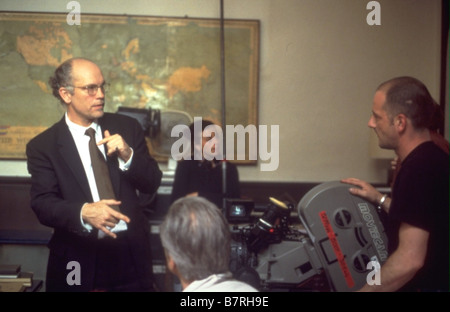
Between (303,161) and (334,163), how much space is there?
0.21 meters

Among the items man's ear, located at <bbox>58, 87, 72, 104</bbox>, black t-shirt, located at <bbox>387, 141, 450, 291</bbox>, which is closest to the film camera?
black t-shirt, located at <bbox>387, 141, 450, 291</bbox>

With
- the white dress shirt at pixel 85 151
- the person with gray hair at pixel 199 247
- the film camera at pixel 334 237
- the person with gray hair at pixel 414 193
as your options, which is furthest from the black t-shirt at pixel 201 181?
the person with gray hair at pixel 199 247

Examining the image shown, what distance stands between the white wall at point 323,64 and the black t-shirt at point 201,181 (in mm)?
683

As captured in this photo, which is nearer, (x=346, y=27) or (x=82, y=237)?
(x=82, y=237)

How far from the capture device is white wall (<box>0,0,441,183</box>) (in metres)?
3.07

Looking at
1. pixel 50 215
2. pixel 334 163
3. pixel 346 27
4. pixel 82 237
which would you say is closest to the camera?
pixel 50 215

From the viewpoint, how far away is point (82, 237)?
2.21 meters

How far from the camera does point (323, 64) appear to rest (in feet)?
10.4

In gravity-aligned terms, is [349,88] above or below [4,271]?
above

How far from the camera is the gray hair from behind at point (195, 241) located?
1.55m

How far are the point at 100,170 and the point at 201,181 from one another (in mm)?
685

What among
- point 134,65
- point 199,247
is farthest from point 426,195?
point 134,65

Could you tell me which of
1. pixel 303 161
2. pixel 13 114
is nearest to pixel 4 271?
pixel 13 114
